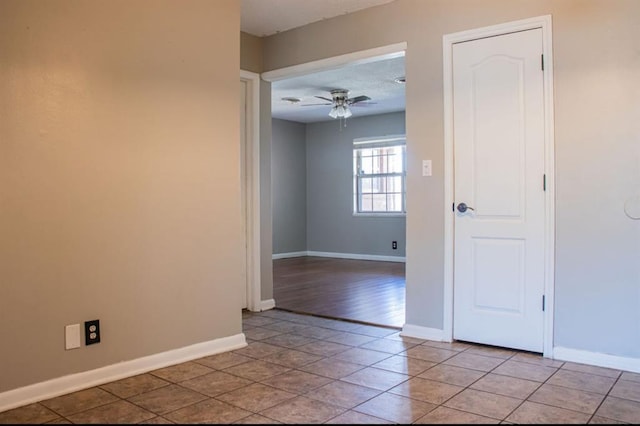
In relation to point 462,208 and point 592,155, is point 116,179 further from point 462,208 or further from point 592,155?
point 592,155

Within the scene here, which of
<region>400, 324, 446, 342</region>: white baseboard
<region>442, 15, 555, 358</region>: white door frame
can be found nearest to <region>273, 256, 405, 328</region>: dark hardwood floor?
<region>400, 324, 446, 342</region>: white baseboard

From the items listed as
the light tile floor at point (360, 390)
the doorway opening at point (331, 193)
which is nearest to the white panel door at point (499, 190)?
the light tile floor at point (360, 390)

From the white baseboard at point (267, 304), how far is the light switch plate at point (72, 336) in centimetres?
206

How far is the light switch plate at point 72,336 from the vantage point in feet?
8.35

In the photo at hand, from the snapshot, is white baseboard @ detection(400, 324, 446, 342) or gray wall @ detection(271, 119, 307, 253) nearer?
white baseboard @ detection(400, 324, 446, 342)

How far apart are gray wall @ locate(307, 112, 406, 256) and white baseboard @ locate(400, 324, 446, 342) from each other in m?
4.70

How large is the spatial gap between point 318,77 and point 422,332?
337 centimetres

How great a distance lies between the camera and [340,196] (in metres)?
9.02

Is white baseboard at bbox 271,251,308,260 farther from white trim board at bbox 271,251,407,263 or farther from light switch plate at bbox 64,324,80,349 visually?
light switch plate at bbox 64,324,80,349

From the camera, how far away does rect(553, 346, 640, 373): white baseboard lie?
2.82 meters

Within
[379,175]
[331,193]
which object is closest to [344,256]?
[331,193]

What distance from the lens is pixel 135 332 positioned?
2.82 meters

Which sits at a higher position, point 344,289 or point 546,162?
point 546,162

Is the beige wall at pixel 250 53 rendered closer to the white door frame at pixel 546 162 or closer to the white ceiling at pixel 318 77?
the white ceiling at pixel 318 77
